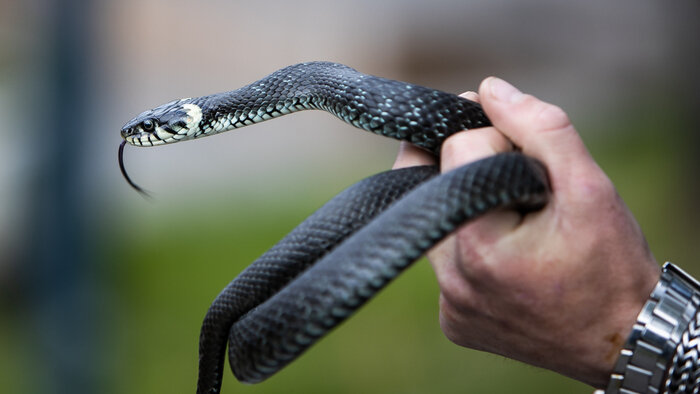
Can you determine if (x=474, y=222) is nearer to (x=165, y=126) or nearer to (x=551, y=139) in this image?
(x=551, y=139)

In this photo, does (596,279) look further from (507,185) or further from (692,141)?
(692,141)

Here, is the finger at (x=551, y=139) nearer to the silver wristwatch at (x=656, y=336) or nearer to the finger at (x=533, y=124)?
the finger at (x=533, y=124)

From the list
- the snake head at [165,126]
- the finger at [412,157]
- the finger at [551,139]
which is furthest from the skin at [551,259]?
the snake head at [165,126]

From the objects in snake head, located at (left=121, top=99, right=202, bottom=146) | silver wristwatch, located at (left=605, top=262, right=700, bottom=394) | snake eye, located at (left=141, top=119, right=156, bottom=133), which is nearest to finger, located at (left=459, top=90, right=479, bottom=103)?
silver wristwatch, located at (left=605, top=262, right=700, bottom=394)

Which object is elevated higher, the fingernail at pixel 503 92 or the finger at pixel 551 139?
the fingernail at pixel 503 92

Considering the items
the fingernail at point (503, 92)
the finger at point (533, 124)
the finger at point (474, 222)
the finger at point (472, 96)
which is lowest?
the finger at point (474, 222)

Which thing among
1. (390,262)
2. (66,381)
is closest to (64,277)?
(66,381)

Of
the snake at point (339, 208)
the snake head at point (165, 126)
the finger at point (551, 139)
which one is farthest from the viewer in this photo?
the snake head at point (165, 126)

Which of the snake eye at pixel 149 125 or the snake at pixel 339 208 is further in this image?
the snake eye at pixel 149 125

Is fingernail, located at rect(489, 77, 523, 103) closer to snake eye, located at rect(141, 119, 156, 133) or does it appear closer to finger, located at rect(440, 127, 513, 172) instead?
finger, located at rect(440, 127, 513, 172)
